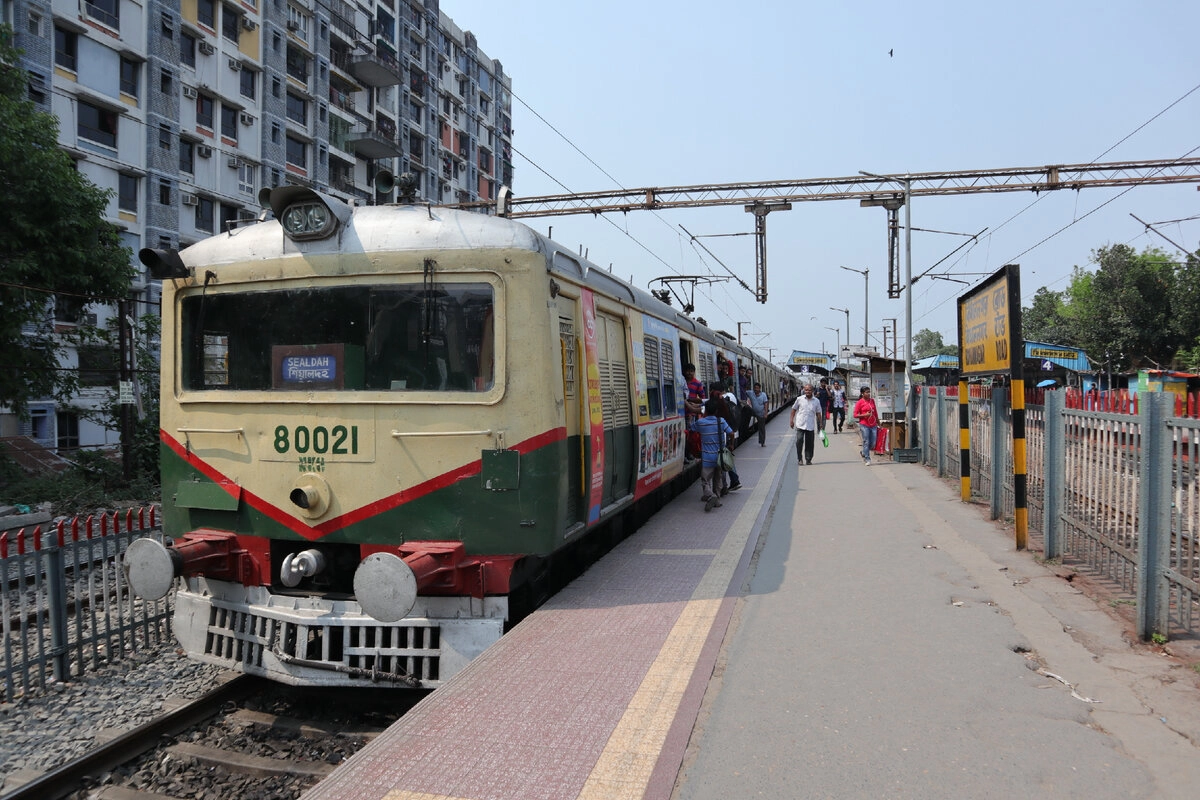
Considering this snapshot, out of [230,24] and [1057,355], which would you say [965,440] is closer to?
[1057,355]

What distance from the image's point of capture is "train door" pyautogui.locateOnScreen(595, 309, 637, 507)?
22.9ft

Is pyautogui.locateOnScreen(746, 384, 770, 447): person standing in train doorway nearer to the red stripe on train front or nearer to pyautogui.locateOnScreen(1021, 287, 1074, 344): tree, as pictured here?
the red stripe on train front

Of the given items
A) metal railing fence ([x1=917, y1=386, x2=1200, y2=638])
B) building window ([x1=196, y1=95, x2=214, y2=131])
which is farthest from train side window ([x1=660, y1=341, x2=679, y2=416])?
building window ([x1=196, y1=95, x2=214, y2=131])

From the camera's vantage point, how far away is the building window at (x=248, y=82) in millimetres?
34469

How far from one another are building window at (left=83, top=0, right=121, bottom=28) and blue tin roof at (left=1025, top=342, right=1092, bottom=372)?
99.3 ft

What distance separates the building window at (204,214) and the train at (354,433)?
2940 cm

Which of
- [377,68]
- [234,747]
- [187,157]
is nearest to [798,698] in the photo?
[234,747]

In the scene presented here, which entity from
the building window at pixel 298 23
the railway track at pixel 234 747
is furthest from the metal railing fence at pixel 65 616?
the building window at pixel 298 23

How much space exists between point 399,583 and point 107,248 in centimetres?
1347

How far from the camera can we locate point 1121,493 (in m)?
6.13

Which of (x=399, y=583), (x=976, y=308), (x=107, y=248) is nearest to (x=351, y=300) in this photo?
(x=399, y=583)

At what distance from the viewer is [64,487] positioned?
1312cm

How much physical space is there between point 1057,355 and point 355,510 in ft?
79.2

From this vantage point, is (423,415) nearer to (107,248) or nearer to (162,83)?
(107,248)
